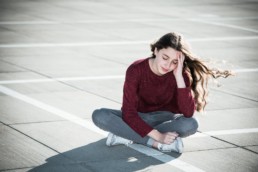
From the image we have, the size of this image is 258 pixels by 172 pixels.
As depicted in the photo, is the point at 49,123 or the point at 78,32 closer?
the point at 49,123

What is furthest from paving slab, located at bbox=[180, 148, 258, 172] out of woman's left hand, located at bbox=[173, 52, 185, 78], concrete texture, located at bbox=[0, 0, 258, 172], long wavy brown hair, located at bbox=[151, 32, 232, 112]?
woman's left hand, located at bbox=[173, 52, 185, 78]

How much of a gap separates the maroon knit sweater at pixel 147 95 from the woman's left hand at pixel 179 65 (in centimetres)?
16

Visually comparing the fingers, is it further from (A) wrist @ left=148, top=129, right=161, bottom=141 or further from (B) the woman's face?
(B) the woman's face

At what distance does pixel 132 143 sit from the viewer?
7070mm

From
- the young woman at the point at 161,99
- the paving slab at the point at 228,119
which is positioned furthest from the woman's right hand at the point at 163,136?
the paving slab at the point at 228,119

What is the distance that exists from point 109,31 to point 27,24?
2.15 m

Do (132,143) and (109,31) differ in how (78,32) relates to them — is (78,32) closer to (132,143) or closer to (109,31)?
(109,31)

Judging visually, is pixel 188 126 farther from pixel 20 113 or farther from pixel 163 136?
pixel 20 113

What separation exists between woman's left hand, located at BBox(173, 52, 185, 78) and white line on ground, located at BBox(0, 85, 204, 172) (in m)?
0.87

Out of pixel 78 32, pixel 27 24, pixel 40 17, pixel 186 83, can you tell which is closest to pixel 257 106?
pixel 186 83

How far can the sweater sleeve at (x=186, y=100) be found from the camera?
263 inches

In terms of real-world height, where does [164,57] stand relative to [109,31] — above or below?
above

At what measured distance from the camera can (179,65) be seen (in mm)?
6598

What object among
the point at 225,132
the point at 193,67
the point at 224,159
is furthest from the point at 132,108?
the point at 225,132
